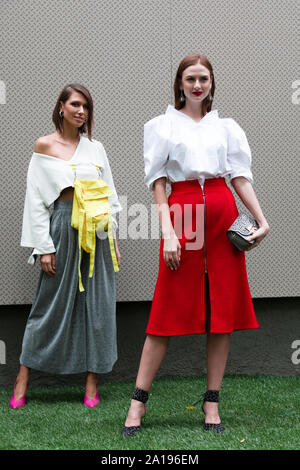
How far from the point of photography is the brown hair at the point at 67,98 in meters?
3.17

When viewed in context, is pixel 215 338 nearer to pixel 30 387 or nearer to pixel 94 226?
pixel 94 226

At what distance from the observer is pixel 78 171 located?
3166mm

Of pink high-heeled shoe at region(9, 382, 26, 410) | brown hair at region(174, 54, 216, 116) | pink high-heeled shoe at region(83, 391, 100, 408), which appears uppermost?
brown hair at region(174, 54, 216, 116)

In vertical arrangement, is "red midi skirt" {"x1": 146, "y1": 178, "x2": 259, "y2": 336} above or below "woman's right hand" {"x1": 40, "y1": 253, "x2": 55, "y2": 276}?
above

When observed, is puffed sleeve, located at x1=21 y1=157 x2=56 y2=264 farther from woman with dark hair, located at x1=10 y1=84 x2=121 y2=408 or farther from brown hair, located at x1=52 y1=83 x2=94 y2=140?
brown hair, located at x1=52 y1=83 x2=94 y2=140

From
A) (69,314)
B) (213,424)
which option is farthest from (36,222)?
(213,424)

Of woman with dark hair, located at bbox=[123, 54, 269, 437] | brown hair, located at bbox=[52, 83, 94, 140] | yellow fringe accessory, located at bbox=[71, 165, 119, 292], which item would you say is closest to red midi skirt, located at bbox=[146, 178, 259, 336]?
woman with dark hair, located at bbox=[123, 54, 269, 437]

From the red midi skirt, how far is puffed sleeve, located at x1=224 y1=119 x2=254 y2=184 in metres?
0.11

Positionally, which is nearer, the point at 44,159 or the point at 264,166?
the point at 44,159

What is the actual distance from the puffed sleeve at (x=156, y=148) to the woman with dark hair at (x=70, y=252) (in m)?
0.65

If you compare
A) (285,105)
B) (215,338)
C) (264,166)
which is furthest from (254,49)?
(215,338)

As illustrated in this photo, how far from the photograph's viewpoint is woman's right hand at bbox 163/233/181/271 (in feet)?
8.12

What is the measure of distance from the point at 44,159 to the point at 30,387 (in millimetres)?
1344

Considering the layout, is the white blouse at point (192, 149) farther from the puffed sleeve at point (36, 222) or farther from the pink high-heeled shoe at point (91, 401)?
the pink high-heeled shoe at point (91, 401)
